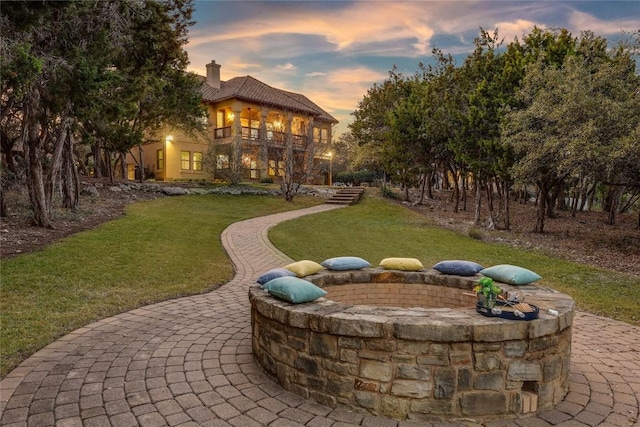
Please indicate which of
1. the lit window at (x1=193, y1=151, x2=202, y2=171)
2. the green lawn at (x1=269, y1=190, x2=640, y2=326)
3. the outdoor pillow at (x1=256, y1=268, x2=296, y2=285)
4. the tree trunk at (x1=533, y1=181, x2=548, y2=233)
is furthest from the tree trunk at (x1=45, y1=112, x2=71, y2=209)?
the tree trunk at (x1=533, y1=181, x2=548, y2=233)

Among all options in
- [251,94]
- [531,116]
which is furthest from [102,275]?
[251,94]

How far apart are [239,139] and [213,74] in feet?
28.5

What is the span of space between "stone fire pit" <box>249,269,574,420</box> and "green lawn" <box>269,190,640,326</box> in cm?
431

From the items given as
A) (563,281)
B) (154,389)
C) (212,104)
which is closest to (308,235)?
(563,281)

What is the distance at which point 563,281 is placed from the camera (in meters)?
8.96

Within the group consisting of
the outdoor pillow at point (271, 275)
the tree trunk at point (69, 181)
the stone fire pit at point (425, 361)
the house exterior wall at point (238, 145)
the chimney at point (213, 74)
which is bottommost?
the stone fire pit at point (425, 361)

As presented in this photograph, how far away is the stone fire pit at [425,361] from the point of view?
11.2 ft

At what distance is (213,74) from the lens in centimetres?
3119

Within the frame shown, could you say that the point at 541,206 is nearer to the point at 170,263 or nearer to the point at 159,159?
→ the point at 170,263

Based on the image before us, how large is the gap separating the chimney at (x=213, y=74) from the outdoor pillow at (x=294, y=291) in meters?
29.9

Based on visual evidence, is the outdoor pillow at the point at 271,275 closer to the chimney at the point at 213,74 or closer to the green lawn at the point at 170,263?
the green lawn at the point at 170,263

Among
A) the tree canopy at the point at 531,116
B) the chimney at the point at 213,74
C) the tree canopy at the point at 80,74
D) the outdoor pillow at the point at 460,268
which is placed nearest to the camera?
the outdoor pillow at the point at 460,268

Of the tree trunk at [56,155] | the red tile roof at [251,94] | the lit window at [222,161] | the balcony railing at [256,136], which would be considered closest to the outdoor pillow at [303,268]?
the tree trunk at [56,155]

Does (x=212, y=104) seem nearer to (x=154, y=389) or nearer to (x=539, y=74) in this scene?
(x=539, y=74)
